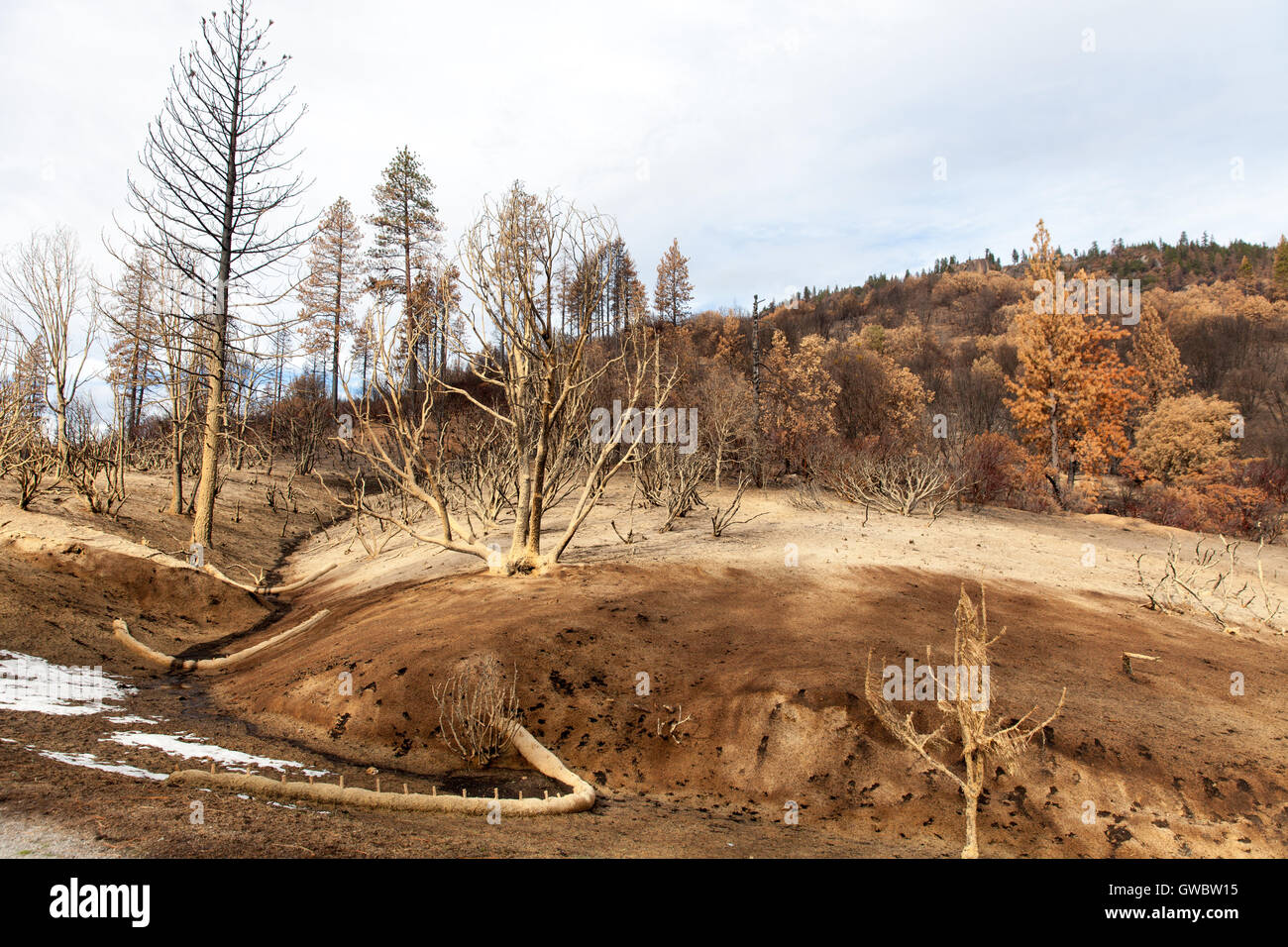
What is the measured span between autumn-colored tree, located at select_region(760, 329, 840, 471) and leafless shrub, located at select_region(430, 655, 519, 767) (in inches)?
753

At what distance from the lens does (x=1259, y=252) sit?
320 ft

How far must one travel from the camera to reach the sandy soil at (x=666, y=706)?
4.02 metres

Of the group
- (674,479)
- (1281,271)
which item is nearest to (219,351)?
(674,479)

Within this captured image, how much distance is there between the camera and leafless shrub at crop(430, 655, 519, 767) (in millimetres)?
5422

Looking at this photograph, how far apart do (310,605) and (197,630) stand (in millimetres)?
1663

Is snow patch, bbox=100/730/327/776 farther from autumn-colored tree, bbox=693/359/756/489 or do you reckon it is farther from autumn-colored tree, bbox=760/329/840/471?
autumn-colored tree, bbox=760/329/840/471

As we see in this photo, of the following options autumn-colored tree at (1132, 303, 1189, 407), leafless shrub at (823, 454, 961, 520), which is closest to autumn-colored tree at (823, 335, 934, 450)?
leafless shrub at (823, 454, 961, 520)

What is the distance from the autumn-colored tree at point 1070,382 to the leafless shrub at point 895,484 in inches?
256

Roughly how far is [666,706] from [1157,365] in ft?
146

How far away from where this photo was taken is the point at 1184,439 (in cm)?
2498

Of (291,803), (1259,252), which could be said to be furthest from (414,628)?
(1259,252)

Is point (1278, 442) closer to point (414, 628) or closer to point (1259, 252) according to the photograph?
point (414, 628)

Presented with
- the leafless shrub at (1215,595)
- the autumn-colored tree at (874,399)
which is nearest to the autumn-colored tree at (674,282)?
the autumn-colored tree at (874,399)
